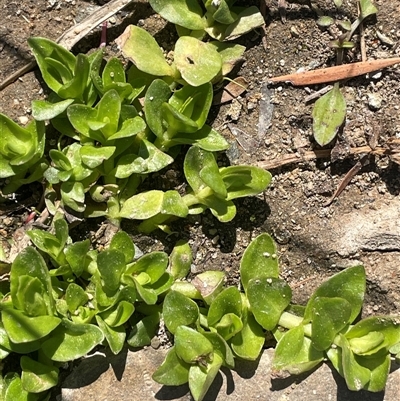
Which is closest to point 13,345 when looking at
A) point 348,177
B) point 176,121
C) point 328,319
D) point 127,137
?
point 127,137

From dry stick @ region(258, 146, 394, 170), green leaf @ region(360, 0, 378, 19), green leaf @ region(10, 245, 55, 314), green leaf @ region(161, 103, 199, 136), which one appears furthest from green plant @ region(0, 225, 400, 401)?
green leaf @ region(360, 0, 378, 19)

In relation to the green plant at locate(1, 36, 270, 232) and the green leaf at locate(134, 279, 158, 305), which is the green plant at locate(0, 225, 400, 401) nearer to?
the green leaf at locate(134, 279, 158, 305)

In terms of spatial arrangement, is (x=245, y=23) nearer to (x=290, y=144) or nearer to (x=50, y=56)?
(x=290, y=144)

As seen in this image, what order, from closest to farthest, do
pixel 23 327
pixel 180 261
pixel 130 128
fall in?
1. pixel 23 327
2. pixel 130 128
3. pixel 180 261

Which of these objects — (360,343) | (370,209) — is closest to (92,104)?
(370,209)

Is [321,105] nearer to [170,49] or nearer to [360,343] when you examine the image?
[170,49]

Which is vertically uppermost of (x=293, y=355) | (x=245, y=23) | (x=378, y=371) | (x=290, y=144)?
(x=245, y=23)
